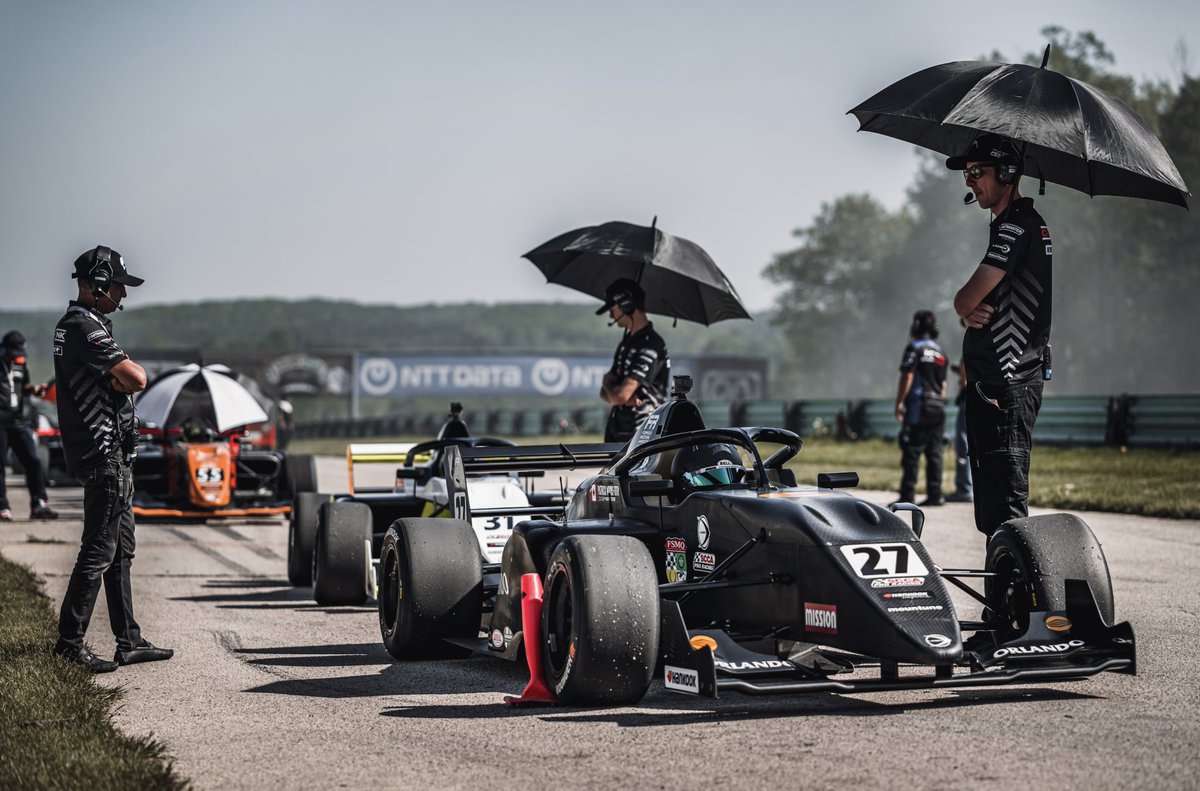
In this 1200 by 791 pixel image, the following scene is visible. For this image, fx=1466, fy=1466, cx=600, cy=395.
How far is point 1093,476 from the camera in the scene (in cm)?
1844

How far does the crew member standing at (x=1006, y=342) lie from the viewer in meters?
6.38

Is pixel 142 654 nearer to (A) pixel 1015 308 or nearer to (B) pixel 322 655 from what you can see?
(B) pixel 322 655

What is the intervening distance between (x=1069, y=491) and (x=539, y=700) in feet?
39.9

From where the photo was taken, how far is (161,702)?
612 cm

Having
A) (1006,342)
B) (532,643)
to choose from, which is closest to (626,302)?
(1006,342)

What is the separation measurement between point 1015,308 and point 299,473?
38.7 feet

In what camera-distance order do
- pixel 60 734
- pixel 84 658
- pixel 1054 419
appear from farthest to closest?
1. pixel 1054 419
2. pixel 84 658
3. pixel 60 734

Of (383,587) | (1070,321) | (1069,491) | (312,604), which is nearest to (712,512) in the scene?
(383,587)

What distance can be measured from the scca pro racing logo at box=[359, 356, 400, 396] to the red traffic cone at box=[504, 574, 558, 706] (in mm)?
72079

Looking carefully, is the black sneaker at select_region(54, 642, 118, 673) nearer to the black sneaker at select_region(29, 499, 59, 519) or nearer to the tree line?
the black sneaker at select_region(29, 499, 59, 519)

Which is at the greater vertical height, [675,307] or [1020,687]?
[675,307]

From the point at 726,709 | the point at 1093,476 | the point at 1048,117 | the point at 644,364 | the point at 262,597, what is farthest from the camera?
the point at 1093,476

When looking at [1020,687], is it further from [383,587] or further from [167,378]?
[167,378]

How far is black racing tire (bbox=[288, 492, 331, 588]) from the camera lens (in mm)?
10500
